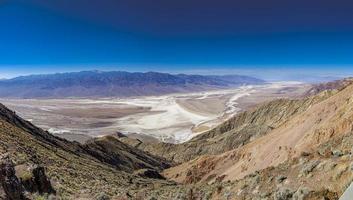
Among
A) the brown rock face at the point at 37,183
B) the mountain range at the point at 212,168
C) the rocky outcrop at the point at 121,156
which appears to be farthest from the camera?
the rocky outcrop at the point at 121,156

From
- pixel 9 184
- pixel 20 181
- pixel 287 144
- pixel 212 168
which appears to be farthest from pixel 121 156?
pixel 9 184

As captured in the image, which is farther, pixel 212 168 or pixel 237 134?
pixel 237 134

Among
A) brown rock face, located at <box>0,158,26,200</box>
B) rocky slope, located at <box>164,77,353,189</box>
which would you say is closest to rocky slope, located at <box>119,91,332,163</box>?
rocky slope, located at <box>164,77,353,189</box>

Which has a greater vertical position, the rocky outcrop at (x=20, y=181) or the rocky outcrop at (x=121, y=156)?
the rocky outcrop at (x=20, y=181)

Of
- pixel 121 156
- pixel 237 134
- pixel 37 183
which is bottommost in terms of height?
pixel 121 156

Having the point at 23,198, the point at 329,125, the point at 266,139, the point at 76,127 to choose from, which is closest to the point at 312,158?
the point at 23,198

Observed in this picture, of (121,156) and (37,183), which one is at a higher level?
(37,183)

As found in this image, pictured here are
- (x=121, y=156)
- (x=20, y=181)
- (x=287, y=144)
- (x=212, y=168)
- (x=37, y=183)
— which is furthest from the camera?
(x=121, y=156)

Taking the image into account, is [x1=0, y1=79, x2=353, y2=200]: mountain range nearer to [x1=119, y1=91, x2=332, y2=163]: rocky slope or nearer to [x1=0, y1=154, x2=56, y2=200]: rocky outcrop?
[x1=0, y1=154, x2=56, y2=200]: rocky outcrop

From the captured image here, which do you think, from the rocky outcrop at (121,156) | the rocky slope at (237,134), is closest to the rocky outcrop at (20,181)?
the rocky outcrop at (121,156)

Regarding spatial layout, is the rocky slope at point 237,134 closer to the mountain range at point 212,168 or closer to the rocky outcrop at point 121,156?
the mountain range at point 212,168

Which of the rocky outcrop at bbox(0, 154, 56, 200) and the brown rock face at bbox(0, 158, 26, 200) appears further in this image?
the rocky outcrop at bbox(0, 154, 56, 200)

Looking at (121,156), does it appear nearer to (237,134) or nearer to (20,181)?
(237,134)
